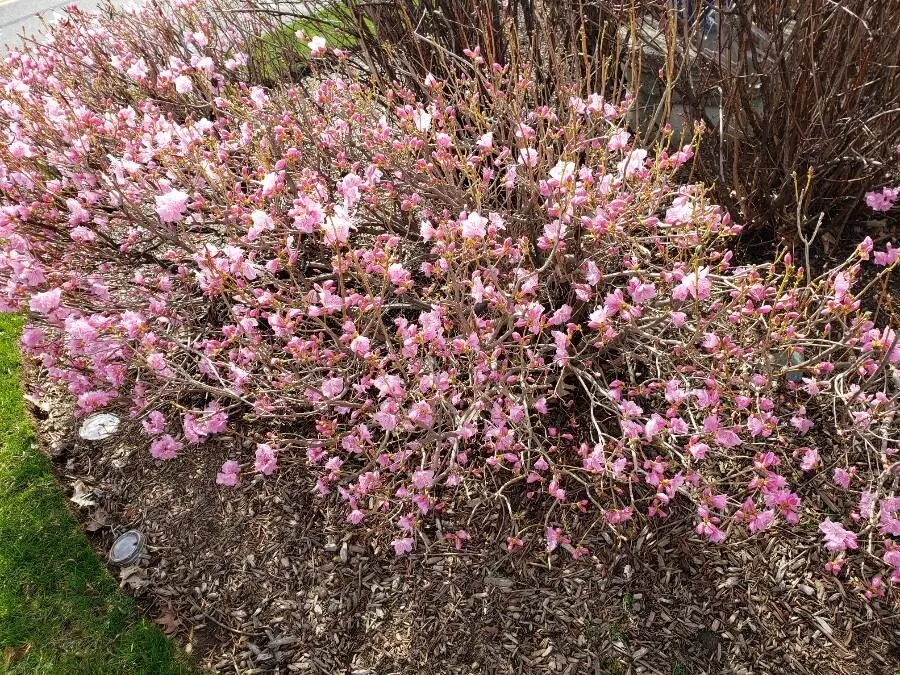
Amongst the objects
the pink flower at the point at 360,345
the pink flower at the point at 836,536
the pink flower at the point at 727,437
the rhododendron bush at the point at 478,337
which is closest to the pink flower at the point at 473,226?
the rhododendron bush at the point at 478,337

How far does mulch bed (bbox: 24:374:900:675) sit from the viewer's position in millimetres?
2111

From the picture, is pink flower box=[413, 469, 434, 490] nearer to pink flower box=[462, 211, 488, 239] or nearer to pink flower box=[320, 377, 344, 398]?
pink flower box=[320, 377, 344, 398]

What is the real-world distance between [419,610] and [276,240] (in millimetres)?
1847

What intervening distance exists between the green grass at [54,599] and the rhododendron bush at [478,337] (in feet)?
1.85

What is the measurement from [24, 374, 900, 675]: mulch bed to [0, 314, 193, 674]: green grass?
0.10m

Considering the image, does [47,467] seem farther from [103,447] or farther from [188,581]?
[188,581]

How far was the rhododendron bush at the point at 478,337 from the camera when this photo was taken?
218 centimetres

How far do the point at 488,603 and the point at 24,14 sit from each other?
11.6 meters

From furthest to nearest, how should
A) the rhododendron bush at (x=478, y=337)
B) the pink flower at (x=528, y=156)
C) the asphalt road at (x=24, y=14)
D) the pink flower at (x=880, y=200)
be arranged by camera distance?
the asphalt road at (x=24, y=14), the pink flower at (x=880, y=200), the pink flower at (x=528, y=156), the rhododendron bush at (x=478, y=337)

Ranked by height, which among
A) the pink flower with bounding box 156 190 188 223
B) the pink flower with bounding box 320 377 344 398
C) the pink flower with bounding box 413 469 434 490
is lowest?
the pink flower with bounding box 413 469 434 490

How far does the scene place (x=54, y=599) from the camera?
8.47 ft

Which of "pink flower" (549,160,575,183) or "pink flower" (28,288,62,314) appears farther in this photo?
"pink flower" (28,288,62,314)

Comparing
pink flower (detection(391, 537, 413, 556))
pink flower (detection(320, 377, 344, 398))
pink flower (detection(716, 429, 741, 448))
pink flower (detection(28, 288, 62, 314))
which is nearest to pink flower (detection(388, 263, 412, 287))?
pink flower (detection(320, 377, 344, 398))

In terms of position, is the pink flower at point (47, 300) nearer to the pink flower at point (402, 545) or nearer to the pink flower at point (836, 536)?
the pink flower at point (402, 545)
